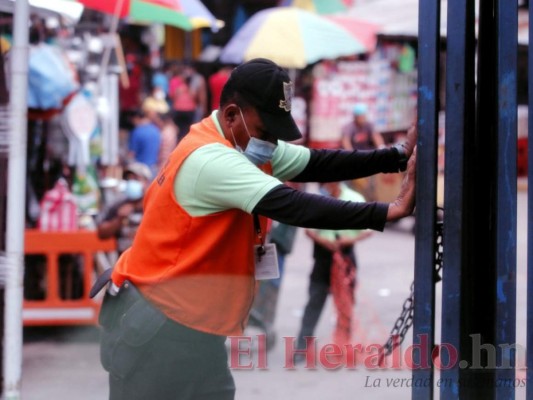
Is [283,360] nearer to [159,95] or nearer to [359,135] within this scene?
[359,135]

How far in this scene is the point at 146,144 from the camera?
1333 centimetres

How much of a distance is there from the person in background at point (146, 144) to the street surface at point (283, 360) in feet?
11.0

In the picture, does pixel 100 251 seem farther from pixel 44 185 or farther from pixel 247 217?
pixel 247 217

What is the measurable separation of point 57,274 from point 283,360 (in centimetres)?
A: 201

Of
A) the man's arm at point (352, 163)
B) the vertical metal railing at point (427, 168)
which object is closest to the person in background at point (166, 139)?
the man's arm at point (352, 163)

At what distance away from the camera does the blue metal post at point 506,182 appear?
277cm

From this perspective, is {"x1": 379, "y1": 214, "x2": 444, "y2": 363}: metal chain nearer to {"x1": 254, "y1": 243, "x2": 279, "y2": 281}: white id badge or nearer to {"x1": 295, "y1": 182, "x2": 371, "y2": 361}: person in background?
{"x1": 254, "y1": 243, "x2": 279, "y2": 281}: white id badge

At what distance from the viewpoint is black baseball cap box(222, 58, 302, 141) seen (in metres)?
3.14

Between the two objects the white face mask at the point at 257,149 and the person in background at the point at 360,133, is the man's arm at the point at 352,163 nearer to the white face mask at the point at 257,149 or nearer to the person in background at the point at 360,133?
the white face mask at the point at 257,149

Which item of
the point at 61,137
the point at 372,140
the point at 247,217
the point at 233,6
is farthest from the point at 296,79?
the point at 247,217

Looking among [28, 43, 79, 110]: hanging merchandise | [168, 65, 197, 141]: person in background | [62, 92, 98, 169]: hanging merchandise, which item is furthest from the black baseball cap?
[168, 65, 197, 141]: person in background

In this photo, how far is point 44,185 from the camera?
905 centimetres

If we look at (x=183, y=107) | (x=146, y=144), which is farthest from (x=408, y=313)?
(x=183, y=107)

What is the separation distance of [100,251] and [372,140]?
5.99 metres
